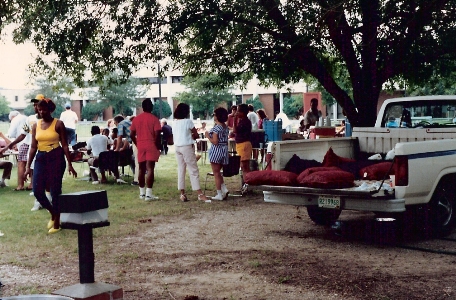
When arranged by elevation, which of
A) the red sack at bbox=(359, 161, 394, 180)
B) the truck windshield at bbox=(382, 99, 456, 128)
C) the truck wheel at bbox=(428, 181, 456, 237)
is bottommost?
the truck wheel at bbox=(428, 181, 456, 237)

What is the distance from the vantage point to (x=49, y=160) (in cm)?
864

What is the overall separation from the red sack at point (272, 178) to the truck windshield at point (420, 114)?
2.59m

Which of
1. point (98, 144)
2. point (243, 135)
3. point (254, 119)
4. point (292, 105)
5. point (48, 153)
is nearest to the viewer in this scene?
point (48, 153)

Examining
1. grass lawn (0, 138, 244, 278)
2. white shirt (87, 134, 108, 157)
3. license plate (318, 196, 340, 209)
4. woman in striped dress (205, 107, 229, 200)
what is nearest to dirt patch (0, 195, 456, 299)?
grass lawn (0, 138, 244, 278)

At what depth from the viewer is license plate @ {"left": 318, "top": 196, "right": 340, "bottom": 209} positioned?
7754mm

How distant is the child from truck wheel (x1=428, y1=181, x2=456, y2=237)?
183 inches

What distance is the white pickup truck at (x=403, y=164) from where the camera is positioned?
7445 millimetres

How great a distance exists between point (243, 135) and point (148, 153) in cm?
185

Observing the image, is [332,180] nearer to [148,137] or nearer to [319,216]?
[319,216]

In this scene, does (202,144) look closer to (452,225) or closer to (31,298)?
(452,225)

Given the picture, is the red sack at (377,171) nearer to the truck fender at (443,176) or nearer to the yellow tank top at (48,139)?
the truck fender at (443,176)

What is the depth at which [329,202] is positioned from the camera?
7.82 metres

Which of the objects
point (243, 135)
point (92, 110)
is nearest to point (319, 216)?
point (243, 135)

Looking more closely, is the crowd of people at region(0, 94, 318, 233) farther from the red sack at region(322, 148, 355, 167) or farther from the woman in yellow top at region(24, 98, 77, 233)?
the red sack at region(322, 148, 355, 167)
